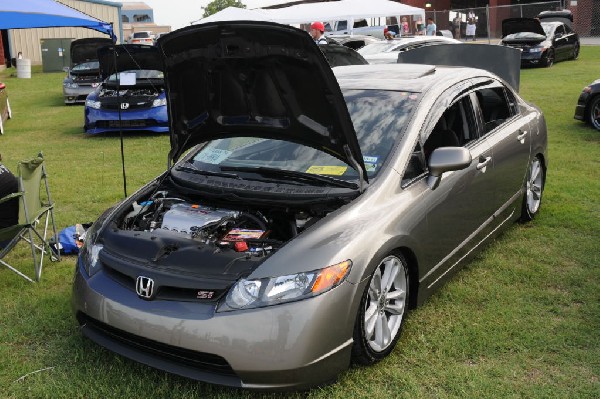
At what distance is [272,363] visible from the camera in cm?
301

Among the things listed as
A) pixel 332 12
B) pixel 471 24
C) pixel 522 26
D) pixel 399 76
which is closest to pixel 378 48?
pixel 332 12

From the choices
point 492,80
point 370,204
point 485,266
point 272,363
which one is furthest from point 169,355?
point 492,80

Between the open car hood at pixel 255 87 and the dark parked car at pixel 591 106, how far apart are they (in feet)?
25.5

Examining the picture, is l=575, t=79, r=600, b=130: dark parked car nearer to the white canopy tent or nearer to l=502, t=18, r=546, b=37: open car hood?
l=502, t=18, r=546, b=37: open car hood

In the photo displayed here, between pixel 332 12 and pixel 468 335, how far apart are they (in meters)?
20.7

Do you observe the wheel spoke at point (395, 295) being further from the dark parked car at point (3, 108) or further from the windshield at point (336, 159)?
the dark parked car at point (3, 108)

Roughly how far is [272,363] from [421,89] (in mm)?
2250

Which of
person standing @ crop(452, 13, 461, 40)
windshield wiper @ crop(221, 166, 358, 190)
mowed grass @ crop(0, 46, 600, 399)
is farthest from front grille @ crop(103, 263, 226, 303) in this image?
person standing @ crop(452, 13, 461, 40)

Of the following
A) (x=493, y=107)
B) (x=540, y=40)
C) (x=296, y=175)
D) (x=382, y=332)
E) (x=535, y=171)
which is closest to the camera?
(x=382, y=332)

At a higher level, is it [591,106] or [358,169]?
[358,169]

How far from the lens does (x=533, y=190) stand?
5.86m

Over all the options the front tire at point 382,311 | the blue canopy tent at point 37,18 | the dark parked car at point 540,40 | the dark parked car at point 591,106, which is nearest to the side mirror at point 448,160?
the front tire at point 382,311

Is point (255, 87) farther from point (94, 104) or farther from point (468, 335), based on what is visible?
point (94, 104)

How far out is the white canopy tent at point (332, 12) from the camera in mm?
22281
